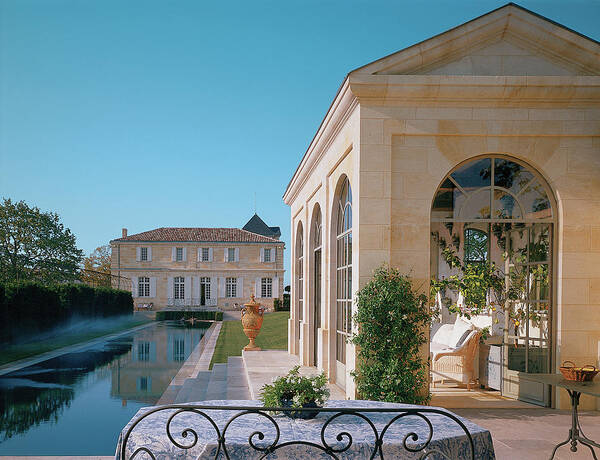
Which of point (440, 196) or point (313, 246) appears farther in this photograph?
point (313, 246)

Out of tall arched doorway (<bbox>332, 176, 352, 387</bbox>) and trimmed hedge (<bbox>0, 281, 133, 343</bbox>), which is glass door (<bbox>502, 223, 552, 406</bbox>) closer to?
tall arched doorway (<bbox>332, 176, 352, 387</bbox>)

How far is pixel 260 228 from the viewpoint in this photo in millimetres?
75500

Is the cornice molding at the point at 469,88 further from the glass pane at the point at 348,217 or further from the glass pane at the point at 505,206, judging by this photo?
the glass pane at the point at 348,217

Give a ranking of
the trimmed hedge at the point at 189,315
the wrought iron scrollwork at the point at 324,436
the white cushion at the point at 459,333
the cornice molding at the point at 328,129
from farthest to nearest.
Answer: the trimmed hedge at the point at 189,315, the white cushion at the point at 459,333, the cornice molding at the point at 328,129, the wrought iron scrollwork at the point at 324,436

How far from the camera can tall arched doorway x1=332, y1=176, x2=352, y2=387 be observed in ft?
32.9

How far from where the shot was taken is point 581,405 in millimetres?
8414

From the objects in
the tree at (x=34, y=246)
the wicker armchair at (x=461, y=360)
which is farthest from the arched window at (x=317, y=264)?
the tree at (x=34, y=246)

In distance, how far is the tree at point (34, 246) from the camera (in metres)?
40.4

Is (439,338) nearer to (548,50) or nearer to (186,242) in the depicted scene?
(548,50)

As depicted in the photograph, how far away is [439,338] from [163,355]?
10744 millimetres

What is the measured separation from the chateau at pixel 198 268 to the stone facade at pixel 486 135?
52.7 metres

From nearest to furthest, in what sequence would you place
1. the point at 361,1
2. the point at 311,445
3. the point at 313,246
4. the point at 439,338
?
the point at 311,445
the point at 439,338
the point at 313,246
the point at 361,1

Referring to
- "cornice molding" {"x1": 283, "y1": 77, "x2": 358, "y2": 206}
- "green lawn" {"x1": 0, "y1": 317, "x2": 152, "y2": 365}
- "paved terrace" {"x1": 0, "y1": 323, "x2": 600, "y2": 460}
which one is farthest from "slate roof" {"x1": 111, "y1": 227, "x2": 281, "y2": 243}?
"cornice molding" {"x1": 283, "y1": 77, "x2": 358, "y2": 206}

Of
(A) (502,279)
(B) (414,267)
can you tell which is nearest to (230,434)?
(B) (414,267)
